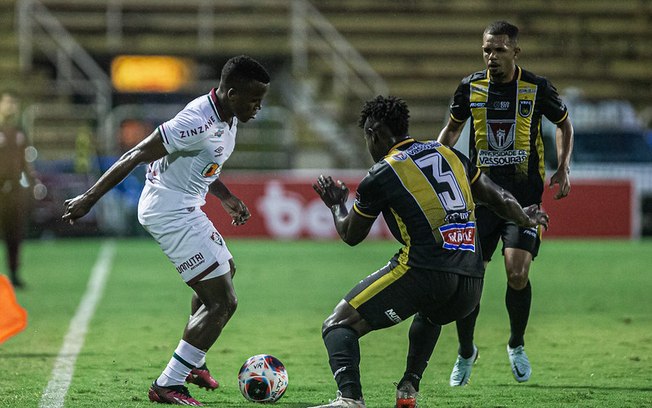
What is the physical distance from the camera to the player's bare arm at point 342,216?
6238 mm

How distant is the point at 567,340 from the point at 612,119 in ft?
46.1

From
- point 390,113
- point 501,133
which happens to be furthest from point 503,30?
point 390,113

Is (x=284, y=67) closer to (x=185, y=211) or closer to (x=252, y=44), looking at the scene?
(x=252, y=44)

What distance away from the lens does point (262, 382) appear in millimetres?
6859

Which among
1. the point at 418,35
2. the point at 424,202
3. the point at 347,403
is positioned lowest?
the point at 347,403

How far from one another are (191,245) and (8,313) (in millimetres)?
2271

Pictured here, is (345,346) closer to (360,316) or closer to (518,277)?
(360,316)

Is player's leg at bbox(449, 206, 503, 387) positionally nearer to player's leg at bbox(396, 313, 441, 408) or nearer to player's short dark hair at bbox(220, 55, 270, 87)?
player's leg at bbox(396, 313, 441, 408)

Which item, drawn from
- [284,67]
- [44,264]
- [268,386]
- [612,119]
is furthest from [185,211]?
[284,67]

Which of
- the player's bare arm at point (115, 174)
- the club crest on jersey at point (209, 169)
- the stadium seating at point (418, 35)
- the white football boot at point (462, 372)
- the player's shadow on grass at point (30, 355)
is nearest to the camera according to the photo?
the player's bare arm at point (115, 174)

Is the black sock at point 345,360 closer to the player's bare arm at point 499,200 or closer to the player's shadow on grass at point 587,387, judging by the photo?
the player's bare arm at point 499,200

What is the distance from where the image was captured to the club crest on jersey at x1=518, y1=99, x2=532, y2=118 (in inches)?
308

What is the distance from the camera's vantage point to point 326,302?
1268 cm

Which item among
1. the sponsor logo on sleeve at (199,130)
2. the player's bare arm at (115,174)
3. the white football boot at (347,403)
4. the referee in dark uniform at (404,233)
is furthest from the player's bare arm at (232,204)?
the white football boot at (347,403)
